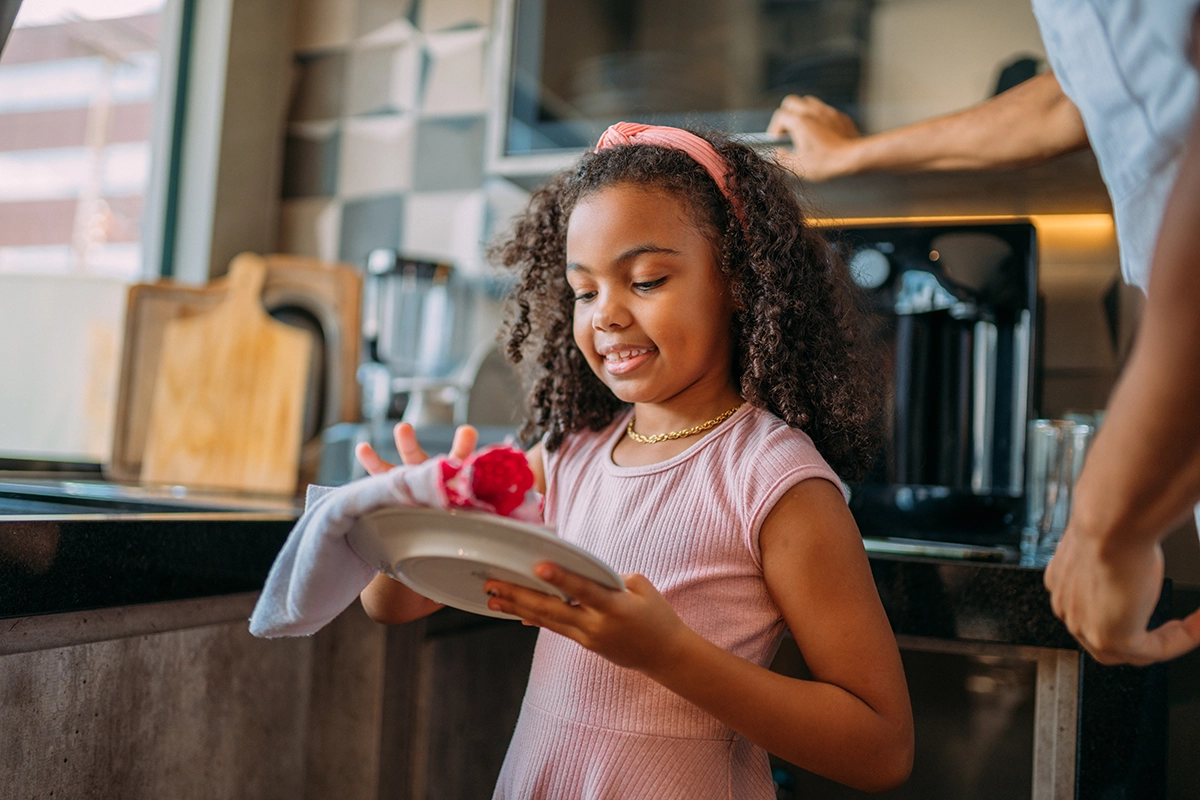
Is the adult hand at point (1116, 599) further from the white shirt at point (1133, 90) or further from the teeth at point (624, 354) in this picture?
the teeth at point (624, 354)

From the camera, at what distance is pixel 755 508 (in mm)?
742

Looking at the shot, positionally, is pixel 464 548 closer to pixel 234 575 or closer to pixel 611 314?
pixel 611 314

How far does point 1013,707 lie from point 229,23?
1.67 meters

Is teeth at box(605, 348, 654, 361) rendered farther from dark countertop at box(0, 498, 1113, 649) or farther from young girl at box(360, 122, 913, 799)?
dark countertop at box(0, 498, 1113, 649)

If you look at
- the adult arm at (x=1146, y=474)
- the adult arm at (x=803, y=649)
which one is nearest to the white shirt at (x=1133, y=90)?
the adult arm at (x=1146, y=474)

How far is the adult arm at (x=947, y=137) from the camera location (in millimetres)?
1021

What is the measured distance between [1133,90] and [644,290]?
381 mm

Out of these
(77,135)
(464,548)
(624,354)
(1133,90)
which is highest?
(77,135)

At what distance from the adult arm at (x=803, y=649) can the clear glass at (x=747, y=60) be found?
0.72 metres

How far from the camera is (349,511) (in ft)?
1.95

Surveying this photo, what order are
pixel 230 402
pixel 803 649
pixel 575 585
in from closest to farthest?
pixel 575 585, pixel 803 649, pixel 230 402

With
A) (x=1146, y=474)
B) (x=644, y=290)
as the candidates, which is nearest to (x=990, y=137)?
(x=644, y=290)

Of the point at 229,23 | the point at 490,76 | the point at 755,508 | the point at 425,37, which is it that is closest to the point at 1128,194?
the point at 755,508

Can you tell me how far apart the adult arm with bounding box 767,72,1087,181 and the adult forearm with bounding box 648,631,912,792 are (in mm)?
605
